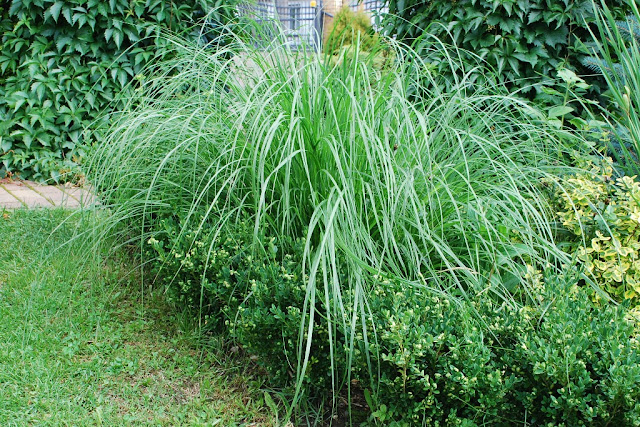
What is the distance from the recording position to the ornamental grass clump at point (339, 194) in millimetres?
1872

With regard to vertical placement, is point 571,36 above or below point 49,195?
above

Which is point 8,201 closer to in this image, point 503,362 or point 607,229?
point 503,362

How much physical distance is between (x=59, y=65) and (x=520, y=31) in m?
3.76

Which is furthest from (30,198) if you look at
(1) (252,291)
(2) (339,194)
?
→ (2) (339,194)

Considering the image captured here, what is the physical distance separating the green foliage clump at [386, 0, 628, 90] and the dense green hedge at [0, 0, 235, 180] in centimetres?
216

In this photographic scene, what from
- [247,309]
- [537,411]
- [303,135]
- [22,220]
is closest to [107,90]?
[22,220]

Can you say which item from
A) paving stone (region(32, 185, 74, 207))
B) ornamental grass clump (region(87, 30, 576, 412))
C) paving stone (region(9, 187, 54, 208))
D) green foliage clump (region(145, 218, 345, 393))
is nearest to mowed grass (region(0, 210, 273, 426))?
green foliage clump (region(145, 218, 345, 393))

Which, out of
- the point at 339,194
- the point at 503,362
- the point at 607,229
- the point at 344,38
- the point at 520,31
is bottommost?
the point at 503,362

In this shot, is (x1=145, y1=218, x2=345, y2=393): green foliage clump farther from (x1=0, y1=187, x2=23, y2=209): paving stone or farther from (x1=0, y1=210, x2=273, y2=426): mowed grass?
(x1=0, y1=187, x2=23, y2=209): paving stone

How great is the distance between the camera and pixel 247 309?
1918 millimetres

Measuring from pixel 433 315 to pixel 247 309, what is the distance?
0.63 meters

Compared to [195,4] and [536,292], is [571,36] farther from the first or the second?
[195,4]

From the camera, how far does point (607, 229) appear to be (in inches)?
84.3

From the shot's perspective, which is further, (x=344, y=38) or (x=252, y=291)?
(x=344, y=38)
